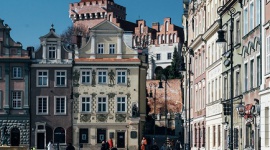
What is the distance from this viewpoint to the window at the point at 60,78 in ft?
254

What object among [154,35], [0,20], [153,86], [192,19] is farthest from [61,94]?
[154,35]

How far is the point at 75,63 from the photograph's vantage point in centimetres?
7738

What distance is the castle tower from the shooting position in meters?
169

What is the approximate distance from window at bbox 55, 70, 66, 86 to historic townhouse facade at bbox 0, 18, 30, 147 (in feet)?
9.52

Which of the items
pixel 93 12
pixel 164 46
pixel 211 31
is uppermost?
pixel 93 12

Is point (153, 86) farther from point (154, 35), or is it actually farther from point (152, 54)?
point (154, 35)

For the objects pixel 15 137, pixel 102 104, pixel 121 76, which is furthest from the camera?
pixel 121 76

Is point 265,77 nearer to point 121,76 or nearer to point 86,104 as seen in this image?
point 121,76

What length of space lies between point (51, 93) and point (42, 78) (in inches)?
71.2

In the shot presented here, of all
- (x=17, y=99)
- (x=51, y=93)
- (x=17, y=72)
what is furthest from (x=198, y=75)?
(x=17, y=72)

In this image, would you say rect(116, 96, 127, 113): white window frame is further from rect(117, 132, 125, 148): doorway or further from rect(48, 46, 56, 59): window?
rect(48, 46, 56, 59): window

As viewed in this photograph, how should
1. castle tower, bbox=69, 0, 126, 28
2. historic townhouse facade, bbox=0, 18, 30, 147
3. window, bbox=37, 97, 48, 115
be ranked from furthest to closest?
castle tower, bbox=69, 0, 126, 28, window, bbox=37, 97, 48, 115, historic townhouse facade, bbox=0, 18, 30, 147

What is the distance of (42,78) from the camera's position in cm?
7744

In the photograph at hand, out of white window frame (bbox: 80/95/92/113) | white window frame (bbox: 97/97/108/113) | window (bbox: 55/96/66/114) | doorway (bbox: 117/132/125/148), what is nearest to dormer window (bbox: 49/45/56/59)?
window (bbox: 55/96/66/114)
